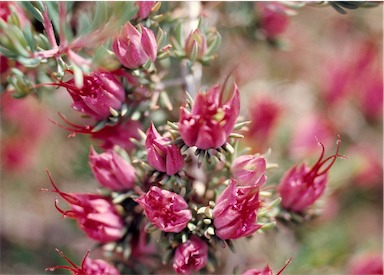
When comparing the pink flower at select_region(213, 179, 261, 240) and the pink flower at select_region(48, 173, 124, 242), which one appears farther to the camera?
the pink flower at select_region(48, 173, 124, 242)

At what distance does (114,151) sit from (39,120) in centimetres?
129

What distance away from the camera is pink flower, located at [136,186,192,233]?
1.19 metres

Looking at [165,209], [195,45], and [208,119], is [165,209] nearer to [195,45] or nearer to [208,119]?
[208,119]

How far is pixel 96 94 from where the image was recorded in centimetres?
127

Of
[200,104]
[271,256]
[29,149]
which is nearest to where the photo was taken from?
[200,104]

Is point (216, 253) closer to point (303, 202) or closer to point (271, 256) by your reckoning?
point (303, 202)

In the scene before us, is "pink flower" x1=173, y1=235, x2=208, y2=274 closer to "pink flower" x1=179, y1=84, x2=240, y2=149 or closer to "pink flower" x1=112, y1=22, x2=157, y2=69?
"pink flower" x1=179, y1=84, x2=240, y2=149

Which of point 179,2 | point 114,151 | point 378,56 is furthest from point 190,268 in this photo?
point 378,56

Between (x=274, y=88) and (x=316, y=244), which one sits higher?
(x=274, y=88)

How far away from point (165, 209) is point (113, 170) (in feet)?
0.68

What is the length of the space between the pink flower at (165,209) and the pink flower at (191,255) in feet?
0.17

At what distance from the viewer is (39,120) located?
255cm

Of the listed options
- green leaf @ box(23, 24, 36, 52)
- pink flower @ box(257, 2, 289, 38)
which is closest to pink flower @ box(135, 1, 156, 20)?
green leaf @ box(23, 24, 36, 52)

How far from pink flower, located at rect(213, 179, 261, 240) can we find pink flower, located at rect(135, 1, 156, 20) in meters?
0.45
